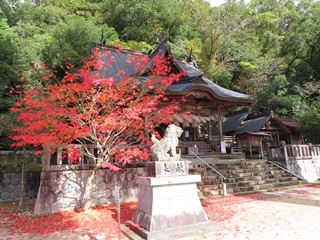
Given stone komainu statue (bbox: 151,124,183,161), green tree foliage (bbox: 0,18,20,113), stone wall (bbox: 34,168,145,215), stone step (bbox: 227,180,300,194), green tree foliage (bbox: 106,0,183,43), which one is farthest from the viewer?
green tree foliage (bbox: 106,0,183,43)

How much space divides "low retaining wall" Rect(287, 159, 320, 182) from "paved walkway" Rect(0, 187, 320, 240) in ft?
13.0

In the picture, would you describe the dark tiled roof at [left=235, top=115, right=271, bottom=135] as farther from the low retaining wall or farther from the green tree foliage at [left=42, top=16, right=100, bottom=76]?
the green tree foliage at [left=42, top=16, right=100, bottom=76]

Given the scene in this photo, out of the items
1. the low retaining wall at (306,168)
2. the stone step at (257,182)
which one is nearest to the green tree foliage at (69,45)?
the stone step at (257,182)

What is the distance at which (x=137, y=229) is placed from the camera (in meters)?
5.84

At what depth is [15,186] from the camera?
10.8m

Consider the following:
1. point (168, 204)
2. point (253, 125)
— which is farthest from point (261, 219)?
point (253, 125)

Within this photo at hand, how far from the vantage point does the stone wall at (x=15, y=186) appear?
10.5 metres

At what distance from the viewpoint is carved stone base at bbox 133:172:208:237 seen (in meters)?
5.70

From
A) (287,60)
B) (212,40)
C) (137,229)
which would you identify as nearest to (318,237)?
(137,229)

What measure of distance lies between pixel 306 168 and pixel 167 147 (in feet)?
39.2

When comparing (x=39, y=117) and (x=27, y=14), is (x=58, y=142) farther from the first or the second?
(x=27, y=14)

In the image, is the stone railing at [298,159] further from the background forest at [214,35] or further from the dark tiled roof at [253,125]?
the background forest at [214,35]

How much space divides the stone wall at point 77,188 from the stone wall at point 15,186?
3759mm

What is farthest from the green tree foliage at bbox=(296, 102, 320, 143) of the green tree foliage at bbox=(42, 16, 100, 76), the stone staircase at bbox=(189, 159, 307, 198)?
the green tree foliage at bbox=(42, 16, 100, 76)
